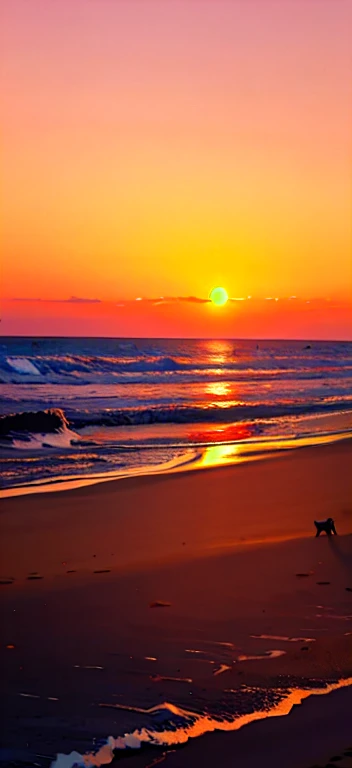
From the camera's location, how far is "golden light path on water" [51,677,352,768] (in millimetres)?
3982

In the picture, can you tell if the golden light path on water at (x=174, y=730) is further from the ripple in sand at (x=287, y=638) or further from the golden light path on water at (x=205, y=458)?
the golden light path on water at (x=205, y=458)

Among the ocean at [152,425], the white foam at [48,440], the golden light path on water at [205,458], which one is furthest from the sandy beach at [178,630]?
the white foam at [48,440]

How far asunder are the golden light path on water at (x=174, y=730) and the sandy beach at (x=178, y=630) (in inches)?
0.7

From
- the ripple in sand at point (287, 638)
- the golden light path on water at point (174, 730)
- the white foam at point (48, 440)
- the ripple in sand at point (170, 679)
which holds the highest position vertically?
the white foam at point (48, 440)

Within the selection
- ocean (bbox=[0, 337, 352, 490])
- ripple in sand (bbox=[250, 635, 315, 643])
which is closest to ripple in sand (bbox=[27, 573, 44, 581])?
ripple in sand (bbox=[250, 635, 315, 643])

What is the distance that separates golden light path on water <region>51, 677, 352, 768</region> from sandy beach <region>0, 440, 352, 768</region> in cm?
2

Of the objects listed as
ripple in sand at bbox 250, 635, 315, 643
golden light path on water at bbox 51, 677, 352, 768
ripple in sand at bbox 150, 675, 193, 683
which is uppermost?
ripple in sand at bbox 250, 635, 315, 643

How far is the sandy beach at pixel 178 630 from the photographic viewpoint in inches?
166

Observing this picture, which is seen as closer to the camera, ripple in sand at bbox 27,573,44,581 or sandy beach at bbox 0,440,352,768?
sandy beach at bbox 0,440,352,768

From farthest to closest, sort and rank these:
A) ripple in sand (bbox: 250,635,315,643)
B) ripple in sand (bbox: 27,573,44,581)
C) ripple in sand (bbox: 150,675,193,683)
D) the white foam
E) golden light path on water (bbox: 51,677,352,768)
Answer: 1. the white foam
2. ripple in sand (bbox: 27,573,44,581)
3. ripple in sand (bbox: 250,635,315,643)
4. ripple in sand (bbox: 150,675,193,683)
5. golden light path on water (bbox: 51,677,352,768)

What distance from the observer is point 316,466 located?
1384cm

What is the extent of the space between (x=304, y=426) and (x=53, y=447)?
7.35 m

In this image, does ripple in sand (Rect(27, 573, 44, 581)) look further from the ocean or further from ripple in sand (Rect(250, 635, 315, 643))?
the ocean

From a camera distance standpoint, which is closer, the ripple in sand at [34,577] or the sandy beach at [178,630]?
the sandy beach at [178,630]
